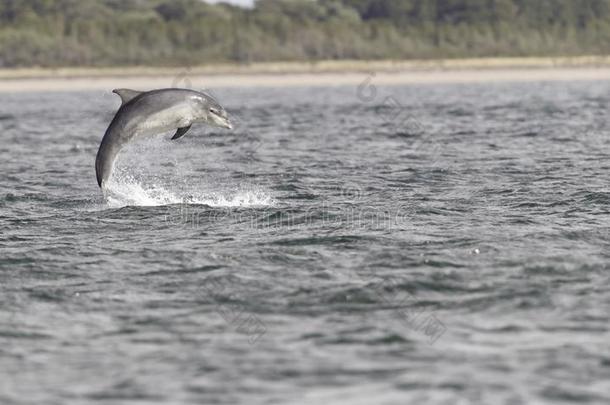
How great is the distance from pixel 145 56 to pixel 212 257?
323 feet

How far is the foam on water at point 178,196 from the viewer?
21594mm

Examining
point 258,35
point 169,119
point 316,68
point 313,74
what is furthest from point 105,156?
point 258,35

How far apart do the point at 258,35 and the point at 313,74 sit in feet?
46.2

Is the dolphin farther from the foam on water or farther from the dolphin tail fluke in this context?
the foam on water

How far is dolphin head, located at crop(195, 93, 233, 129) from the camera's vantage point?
18.6 meters

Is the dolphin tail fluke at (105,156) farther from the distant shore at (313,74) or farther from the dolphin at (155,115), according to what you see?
the distant shore at (313,74)

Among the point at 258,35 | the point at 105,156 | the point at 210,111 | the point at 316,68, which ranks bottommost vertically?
the point at 316,68

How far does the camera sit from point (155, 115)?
61.2ft

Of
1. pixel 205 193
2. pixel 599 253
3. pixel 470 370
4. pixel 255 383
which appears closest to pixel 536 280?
pixel 599 253

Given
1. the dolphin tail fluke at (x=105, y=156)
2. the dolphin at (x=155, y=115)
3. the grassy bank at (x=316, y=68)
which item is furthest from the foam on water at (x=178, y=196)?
the grassy bank at (x=316, y=68)

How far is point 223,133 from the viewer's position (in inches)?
1746

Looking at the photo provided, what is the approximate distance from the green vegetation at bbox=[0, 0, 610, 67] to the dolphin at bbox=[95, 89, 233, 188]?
300 ft

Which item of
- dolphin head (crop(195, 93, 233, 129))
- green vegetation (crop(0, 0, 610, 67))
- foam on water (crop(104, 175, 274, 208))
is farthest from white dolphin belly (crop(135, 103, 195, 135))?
green vegetation (crop(0, 0, 610, 67))

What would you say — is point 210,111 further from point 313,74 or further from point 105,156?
point 313,74
